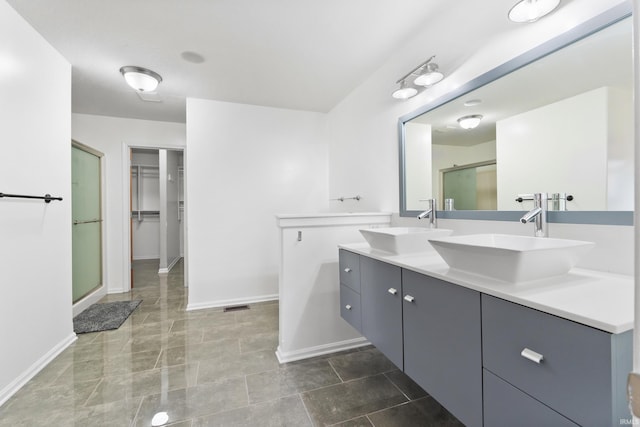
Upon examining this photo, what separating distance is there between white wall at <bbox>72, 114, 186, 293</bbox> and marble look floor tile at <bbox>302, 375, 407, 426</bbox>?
354 cm

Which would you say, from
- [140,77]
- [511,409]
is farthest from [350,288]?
[140,77]

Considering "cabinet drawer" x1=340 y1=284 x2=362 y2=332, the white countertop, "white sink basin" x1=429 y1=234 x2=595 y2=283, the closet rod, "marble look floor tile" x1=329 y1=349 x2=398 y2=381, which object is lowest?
"marble look floor tile" x1=329 y1=349 x2=398 y2=381

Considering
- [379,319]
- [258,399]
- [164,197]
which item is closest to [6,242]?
[258,399]

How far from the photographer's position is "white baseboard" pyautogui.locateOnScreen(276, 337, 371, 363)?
211cm

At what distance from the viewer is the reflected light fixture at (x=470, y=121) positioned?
1.66 meters

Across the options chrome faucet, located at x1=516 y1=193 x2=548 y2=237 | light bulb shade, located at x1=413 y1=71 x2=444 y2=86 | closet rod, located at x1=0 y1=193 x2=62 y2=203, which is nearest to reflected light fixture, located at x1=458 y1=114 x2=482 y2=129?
light bulb shade, located at x1=413 y1=71 x2=444 y2=86

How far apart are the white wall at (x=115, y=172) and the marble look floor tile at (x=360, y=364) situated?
11.3ft

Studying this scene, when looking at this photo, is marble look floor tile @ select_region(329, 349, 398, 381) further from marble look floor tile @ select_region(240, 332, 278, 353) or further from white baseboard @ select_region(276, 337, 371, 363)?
marble look floor tile @ select_region(240, 332, 278, 353)

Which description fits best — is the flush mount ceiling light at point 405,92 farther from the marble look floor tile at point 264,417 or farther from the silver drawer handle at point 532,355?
the marble look floor tile at point 264,417

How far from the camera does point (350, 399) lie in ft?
5.41

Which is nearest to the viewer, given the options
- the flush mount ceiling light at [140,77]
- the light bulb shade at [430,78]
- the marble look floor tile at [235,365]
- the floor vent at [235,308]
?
the light bulb shade at [430,78]

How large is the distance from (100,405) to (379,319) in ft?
5.68

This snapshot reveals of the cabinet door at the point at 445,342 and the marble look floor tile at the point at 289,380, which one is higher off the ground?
the cabinet door at the point at 445,342

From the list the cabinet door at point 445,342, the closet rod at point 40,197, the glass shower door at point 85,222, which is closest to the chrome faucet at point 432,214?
the cabinet door at point 445,342
